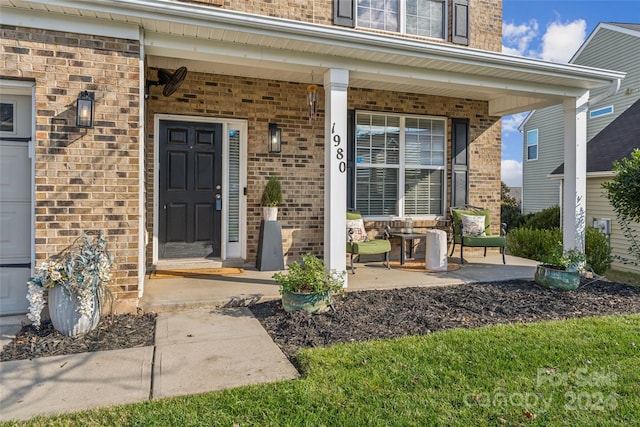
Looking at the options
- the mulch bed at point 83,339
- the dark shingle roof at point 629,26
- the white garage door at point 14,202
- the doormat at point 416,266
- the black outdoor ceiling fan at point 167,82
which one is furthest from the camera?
the dark shingle roof at point 629,26

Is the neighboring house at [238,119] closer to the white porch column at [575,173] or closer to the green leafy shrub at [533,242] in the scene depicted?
the white porch column at [575,173]

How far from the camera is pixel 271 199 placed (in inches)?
236

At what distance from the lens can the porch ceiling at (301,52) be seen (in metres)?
3.91

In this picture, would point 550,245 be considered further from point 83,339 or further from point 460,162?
point 83,339

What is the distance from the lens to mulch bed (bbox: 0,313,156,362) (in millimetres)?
3227

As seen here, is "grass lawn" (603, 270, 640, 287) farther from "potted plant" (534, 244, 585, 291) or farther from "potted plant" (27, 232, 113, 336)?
"potted plant" (27, 232, 113, 336)

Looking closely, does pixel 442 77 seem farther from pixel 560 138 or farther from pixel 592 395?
pixel 560 138

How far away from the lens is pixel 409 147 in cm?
727

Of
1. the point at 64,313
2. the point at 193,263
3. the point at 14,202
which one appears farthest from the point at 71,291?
the point at 193,263

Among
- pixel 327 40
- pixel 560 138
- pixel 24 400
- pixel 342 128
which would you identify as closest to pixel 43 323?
pixel 24 400

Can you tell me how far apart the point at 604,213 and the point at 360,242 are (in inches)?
314

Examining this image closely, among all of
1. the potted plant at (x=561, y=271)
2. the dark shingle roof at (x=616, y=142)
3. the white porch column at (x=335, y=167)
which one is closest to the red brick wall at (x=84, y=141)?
the white porch column at (x=335, y=167)

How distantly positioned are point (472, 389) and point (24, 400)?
8.99 feet

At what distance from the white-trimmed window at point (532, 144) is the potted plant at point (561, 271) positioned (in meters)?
12.7
